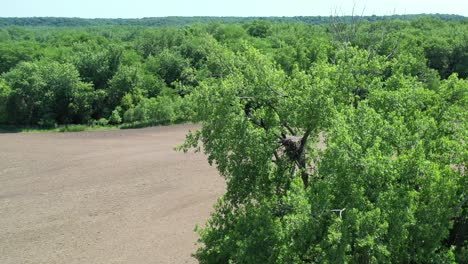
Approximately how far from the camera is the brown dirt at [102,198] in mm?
20812

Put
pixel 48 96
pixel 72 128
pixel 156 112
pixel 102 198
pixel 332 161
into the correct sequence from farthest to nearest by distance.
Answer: pixel 48 96 < pixel 156 112 < pixel 72 128 < pixel 102 198 < pixel 332 161

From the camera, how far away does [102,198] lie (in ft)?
87.5

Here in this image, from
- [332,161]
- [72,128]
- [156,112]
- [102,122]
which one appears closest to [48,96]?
[72,128]

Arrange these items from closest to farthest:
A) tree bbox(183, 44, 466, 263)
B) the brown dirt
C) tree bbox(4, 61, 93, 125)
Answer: tree bbox(183, 44, 466, 263) → the brown dirt → tree bbox(4, 61, 93, 125)

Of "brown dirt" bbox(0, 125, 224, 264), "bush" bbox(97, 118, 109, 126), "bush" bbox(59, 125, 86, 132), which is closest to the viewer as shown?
"brown dirt" bbox(0, 125, 224, 264)

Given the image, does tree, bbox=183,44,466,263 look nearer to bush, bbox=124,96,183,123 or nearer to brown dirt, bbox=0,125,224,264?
brown dirt, bbox=0,125,224,264

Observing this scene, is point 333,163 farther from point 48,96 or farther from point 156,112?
point 48,96

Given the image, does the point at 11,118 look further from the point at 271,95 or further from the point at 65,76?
the point at 271,95

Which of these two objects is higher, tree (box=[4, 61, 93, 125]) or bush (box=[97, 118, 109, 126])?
tree (box=[4, 61, 93, 125])

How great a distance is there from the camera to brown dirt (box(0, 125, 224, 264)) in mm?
20812

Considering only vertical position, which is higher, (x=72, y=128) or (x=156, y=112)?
(x=156, y=112)

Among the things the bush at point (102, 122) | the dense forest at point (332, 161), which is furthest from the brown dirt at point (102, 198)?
the dense forest at point (332, 161)

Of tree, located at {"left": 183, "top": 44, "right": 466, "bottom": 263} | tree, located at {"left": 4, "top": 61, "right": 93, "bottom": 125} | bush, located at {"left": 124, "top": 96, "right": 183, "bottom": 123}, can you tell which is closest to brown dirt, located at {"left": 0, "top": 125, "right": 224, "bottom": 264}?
Answer: bush, located at {"left": 124, "top": 96, "right": 183, "bottom": 123}

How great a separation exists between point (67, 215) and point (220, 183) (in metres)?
8.39
